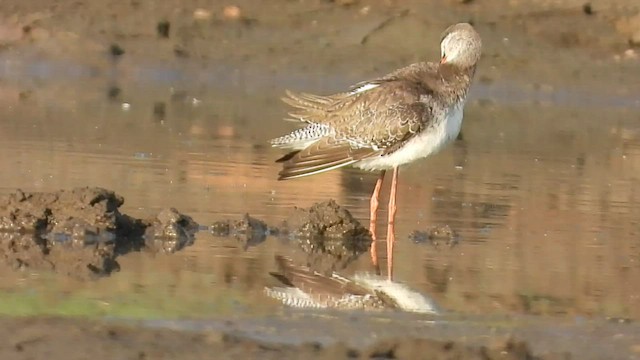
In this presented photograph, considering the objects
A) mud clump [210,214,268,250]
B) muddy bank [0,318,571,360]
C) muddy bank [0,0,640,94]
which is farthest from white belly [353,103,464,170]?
muddy bank [0,0,640,94]

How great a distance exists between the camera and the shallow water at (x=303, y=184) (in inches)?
329

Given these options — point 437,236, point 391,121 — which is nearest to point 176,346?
point 437,236

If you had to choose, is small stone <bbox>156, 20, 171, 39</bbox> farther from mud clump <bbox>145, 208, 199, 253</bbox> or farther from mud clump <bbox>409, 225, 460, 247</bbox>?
mud clump <bbox>145, 208, 199, 253</bbox>

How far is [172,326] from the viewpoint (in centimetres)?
714

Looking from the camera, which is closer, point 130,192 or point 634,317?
point 634,317

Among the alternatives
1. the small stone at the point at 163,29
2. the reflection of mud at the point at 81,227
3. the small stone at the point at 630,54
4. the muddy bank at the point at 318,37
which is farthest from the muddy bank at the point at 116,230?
the small stone at the point at 630,54

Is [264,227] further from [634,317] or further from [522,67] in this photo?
[522,67]

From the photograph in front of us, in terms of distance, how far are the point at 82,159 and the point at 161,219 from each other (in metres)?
3.33

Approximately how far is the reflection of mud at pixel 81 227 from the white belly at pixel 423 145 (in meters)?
1.49

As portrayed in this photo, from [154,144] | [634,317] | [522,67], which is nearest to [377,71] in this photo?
[522,67]

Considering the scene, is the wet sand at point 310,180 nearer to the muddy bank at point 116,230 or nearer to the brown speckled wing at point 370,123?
the muddy bank at point 116,230

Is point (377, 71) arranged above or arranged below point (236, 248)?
above

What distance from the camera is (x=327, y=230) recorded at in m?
10.1

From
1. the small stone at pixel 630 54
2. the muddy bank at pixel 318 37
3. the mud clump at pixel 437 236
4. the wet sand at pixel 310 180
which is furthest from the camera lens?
the small stone at pixel 630 54
